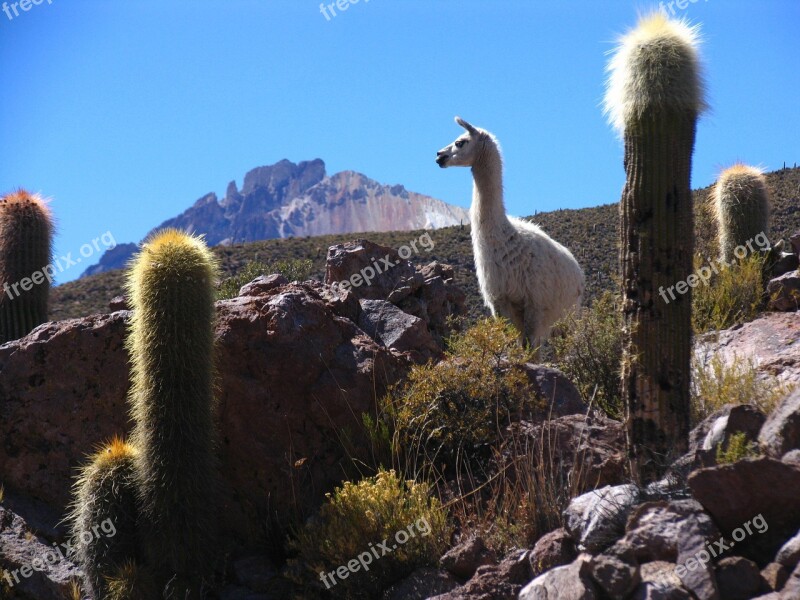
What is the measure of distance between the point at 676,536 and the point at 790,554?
545 mm

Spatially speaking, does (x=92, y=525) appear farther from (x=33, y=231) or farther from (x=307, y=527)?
(x=33, y=231)

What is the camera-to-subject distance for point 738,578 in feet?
13.8

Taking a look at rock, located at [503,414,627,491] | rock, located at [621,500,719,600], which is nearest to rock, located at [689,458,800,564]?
rock, located at [621,500,719,600]

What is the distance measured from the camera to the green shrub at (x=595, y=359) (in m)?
8.34

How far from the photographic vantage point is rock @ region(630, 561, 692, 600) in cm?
416

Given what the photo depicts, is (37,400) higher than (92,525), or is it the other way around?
(37,400)

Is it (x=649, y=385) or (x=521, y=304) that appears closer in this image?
(x=649, y=385)

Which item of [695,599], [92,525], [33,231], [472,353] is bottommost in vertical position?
[695,599]

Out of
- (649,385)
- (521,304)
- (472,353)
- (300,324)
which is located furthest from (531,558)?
(521,304)

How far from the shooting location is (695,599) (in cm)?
416

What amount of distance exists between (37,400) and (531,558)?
414 centimetres

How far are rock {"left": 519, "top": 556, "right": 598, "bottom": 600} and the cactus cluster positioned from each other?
252 centimetres

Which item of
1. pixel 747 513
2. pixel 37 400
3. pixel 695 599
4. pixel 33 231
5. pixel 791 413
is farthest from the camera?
pixel 33 231

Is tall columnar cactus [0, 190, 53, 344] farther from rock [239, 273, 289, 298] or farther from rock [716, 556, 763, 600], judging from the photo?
rock [716, 556, 763, 600]
